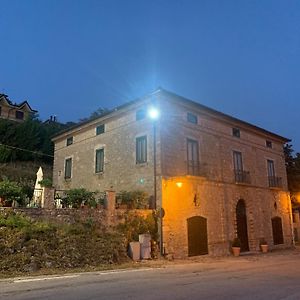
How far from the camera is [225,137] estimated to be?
2217 cm

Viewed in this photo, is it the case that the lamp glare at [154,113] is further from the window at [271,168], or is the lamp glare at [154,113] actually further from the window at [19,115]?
the window at [19,115]

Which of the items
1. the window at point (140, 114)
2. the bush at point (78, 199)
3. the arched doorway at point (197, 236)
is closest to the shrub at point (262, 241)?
the arched doorway at point (197, 236)

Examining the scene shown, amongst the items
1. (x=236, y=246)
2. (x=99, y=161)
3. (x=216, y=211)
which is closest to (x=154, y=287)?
(x=216, y=211)

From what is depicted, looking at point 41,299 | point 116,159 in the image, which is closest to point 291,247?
point 116,159

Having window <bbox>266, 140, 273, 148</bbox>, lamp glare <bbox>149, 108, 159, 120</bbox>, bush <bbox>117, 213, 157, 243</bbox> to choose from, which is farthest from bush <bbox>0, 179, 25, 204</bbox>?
window <bbox>266, 140, 273, 148</bbox>

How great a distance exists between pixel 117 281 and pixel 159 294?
224 centimetres

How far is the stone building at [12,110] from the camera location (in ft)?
148

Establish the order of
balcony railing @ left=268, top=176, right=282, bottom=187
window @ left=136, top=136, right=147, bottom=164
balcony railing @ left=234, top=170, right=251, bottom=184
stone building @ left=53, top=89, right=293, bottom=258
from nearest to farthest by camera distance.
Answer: stone building @ left=53, top=89, right=293, bottom=258 → window @ left=136, top=136, right=147, bottom=164 → balcony railing @ left=234, top=170, right=251, bottom=184 → balcony railing @ left=268, top=176, right=282, bottom=187

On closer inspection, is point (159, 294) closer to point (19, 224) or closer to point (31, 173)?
point (19, 224)

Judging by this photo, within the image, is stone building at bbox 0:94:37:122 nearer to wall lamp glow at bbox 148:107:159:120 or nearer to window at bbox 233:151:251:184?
wall lamp glow at bbox 148:107:159:120

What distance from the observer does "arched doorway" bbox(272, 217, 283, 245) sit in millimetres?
24873

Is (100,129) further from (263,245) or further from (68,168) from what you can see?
(263,245)

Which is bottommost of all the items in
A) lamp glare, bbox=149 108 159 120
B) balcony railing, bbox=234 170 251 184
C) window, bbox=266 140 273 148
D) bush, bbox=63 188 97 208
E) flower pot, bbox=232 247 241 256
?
flower pot, bbox=232 247 241 256

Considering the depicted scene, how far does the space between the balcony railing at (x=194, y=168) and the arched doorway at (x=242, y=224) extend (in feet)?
13.7
